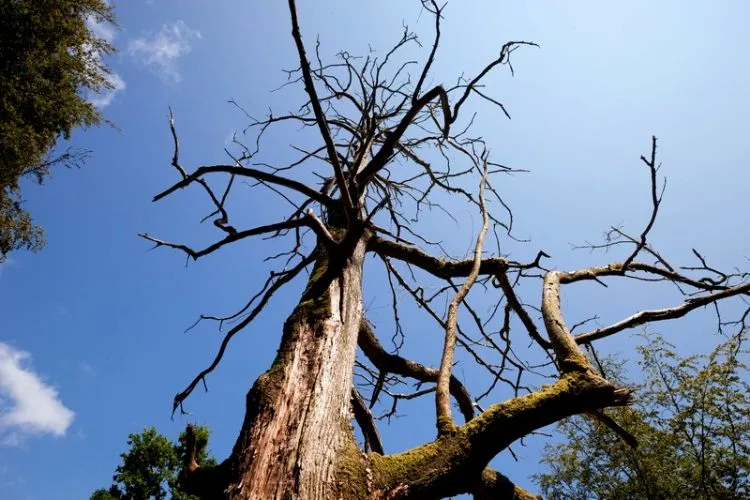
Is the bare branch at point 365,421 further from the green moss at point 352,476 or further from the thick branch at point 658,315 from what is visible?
the thick branch at point 658,315

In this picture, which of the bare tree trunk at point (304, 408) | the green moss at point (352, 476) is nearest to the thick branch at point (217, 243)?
the bare tree trunk at point (304, 408)

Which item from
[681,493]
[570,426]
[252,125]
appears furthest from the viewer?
[570,426]

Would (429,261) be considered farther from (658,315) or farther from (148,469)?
(148,469)

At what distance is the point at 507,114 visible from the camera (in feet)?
7.64

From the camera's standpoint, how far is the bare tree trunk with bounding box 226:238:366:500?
1299 millimetres

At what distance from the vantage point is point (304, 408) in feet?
5.08

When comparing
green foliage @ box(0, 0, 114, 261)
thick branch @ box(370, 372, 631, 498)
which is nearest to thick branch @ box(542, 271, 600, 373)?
thick branch @ box(370, 372, 631, 498)

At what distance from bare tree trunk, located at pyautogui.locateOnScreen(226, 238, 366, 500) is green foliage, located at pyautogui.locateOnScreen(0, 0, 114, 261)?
28.6ft

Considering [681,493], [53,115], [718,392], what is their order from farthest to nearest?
[53,115] < [718,392] < [681,493]

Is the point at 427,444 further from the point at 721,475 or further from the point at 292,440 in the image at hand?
the point at 721,475

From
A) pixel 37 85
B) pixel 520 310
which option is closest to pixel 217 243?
pixel 520 310

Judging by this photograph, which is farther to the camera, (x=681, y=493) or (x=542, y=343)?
(x=681, y=493)

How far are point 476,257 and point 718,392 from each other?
5.38 metres

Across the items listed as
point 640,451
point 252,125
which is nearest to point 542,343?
point 252,125
